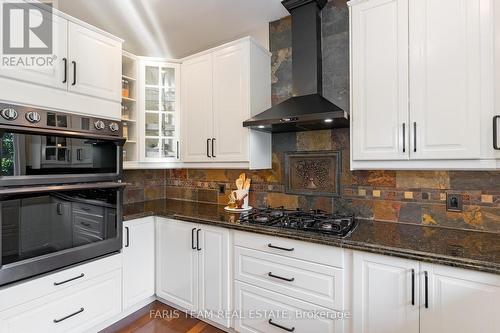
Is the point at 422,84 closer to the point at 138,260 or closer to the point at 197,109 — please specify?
the point at 197,109

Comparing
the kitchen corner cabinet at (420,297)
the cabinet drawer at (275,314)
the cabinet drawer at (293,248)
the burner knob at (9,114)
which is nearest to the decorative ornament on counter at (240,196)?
the cabinet drawer at (293,248)

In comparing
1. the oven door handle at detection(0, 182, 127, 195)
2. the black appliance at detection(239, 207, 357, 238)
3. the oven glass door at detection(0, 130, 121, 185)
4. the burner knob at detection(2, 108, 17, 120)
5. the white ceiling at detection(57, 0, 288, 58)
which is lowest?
the black appliance at detection(239, 207, 357, 238)

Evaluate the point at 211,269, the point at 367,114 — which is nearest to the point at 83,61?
the point at 211,269

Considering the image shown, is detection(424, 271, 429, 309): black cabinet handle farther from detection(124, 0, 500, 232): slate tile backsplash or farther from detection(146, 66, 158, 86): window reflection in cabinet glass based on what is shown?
detection(146, 66, 158, 86): window reflection in cabinet glass

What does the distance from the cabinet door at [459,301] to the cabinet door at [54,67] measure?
2.46 m

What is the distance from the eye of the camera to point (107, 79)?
2037 millimetres

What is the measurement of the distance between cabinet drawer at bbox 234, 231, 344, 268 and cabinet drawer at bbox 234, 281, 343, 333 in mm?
284

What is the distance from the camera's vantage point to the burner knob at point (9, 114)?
4.59 ft

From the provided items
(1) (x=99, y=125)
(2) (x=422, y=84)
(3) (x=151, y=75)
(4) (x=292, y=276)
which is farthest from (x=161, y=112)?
(2) (x=422, y=84)

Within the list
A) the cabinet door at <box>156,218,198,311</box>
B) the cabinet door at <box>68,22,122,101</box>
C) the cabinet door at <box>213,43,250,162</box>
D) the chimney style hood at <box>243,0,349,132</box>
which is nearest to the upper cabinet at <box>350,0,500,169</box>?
the chimney style hood at <box>243,0,349,132</box>

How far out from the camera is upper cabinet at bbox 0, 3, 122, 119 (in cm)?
156

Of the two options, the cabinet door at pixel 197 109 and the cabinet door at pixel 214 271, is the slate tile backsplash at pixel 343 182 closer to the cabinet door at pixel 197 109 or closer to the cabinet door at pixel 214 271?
the cabinet door at pixel 197 109

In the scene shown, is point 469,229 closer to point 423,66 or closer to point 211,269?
point 423,66

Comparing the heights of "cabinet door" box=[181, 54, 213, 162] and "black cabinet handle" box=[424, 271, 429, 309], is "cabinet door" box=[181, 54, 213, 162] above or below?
above
